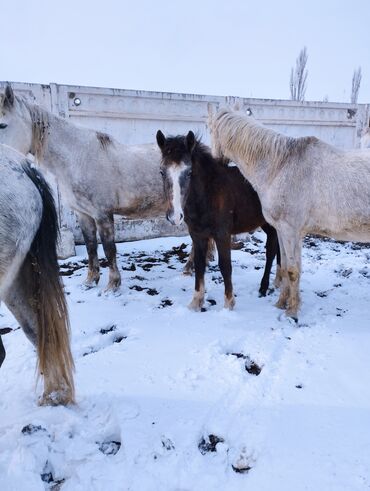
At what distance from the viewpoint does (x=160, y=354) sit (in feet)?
8.80

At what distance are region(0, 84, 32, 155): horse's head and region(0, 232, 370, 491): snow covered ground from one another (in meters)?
1.82

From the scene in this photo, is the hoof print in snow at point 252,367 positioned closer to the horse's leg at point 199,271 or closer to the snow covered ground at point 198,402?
the snow covered ground at point 198,402

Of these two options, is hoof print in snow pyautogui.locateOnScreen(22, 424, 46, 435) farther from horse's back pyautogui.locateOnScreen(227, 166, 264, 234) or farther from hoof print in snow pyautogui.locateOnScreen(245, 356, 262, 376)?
horse's back pyautogui.locateOnScreen(227, 166, 264, 234)

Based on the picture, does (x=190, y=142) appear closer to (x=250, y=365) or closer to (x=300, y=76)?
(x=250, y=365)

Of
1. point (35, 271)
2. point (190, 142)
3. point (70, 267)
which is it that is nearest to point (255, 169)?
point (190, 142)

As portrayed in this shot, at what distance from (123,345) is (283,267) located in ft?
6.27

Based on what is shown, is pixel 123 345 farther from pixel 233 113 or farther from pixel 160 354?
pixel 233 113

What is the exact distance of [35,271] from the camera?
185 centimetres

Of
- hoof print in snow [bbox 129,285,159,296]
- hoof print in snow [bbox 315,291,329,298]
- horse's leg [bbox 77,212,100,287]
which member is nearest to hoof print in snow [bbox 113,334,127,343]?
hoof print in snow [bbox 129,285,159,296]

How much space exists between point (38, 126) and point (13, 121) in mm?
291

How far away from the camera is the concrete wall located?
221 inches

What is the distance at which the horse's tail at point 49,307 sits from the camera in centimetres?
184

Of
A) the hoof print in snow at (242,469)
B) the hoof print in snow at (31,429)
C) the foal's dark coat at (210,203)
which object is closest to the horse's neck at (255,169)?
the foal's dark coat at (210,203)

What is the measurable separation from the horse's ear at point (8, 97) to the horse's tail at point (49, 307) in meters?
2.23
